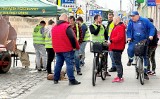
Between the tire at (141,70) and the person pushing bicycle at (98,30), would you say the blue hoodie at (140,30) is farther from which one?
the person pushing bicycle at (98,30)

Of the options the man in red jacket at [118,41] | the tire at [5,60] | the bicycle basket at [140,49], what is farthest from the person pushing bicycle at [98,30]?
the tire at [5,60]

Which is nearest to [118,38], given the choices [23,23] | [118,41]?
[118,41]

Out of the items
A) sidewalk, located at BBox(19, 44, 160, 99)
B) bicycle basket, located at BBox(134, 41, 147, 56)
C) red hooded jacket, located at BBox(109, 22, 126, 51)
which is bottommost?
sidewalk, located at BBox(19, 44, 160, 99)

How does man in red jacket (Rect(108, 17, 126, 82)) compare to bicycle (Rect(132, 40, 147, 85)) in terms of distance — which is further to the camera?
man in red jacket (Rect(108, 17, 126, 82))

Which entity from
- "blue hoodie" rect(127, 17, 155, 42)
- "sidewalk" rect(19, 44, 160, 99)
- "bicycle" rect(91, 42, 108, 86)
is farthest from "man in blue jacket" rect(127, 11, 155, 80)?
"sidewalk" rect(19, 44, 160, 99)

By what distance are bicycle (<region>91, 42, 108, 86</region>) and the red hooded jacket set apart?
0.73ft

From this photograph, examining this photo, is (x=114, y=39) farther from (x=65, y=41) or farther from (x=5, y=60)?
(x=5, y=60)

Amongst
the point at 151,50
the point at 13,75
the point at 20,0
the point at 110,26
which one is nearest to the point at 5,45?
the point at 13,75

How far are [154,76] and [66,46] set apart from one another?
3005 mm

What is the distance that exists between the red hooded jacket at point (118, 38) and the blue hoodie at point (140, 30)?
210 millimetres

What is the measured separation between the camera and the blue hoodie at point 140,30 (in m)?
11.3

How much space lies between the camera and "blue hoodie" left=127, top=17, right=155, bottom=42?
11.3 metres

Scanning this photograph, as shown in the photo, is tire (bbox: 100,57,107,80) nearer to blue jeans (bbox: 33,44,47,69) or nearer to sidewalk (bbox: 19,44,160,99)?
sidewalk (bbox: 19,44,160,99)

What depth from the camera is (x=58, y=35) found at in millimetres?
10938
